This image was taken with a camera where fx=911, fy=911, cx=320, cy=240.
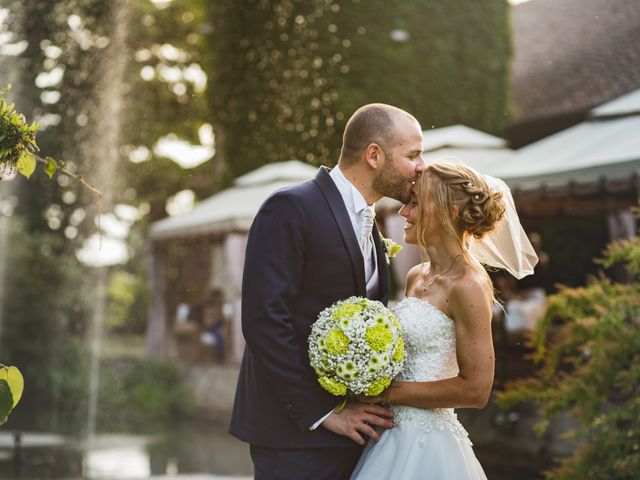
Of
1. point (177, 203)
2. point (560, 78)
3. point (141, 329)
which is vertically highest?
point (560, 78)

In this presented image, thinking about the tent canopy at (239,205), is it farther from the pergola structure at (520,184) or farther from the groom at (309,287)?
the groom at (309,287)

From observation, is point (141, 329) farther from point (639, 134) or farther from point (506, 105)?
point (639, 134)

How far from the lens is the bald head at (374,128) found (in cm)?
332

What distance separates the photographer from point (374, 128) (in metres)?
3.32

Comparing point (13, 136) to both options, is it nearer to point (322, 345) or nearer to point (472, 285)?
→ point (322, 345)

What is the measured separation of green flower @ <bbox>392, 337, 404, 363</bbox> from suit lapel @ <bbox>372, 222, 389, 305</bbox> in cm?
43

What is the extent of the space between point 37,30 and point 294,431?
15.4 metres

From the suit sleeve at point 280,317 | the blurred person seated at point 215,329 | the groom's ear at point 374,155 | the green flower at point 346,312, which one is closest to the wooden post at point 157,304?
the blurred person seated at point 215,329

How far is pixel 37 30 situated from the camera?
55.7ft

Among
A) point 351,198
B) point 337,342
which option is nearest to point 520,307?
point 351,198

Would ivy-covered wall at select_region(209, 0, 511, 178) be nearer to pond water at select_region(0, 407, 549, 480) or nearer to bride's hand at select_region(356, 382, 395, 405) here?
pond water at select_region(0, 407, 549, 480)

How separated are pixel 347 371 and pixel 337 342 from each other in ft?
0.33

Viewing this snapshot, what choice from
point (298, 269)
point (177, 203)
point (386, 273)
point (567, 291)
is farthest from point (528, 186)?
point (177, 203)

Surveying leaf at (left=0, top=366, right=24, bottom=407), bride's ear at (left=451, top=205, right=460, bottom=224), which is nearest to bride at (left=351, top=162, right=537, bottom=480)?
bride's ear at (left=451, top=205, right=460, bottom=224)
